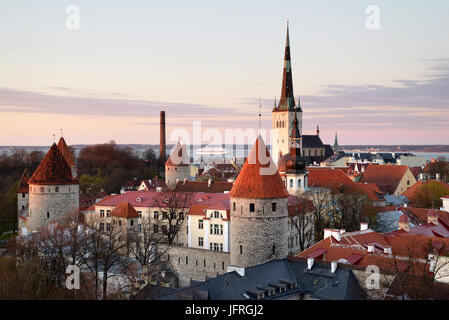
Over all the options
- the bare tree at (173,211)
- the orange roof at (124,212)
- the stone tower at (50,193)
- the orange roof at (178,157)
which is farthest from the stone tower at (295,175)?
the orange roof at (178,157)

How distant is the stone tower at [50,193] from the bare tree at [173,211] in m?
7.40

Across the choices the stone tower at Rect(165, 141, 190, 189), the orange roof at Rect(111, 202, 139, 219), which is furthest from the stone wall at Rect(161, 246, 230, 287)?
the stone tower at Rect(165, 141, 190, 189)

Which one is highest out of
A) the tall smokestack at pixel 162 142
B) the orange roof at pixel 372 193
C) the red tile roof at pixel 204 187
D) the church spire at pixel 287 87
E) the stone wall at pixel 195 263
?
the church spire at pixel 287 87

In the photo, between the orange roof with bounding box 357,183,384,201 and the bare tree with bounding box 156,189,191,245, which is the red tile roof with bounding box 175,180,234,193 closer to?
the bare tree with bounding box 156,189,191,245

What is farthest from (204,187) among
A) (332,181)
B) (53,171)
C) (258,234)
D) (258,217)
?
(258,234)

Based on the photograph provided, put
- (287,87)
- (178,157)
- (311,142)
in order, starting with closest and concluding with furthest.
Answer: (178,157) → (287,87) → (311,142)

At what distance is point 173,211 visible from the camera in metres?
38.3

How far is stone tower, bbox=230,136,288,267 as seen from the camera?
2612cm

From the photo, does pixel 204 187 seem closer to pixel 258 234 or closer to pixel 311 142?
pixel 258 234

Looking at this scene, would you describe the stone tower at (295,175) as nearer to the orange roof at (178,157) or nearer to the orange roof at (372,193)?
the orange roof at (372,193)

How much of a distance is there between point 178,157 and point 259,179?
34153 mm

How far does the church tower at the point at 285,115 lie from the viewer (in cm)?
8188

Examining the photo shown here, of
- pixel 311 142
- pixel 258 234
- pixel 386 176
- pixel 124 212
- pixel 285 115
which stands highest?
pixel 285 115

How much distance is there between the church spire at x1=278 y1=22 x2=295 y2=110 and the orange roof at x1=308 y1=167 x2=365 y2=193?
1205 inches
